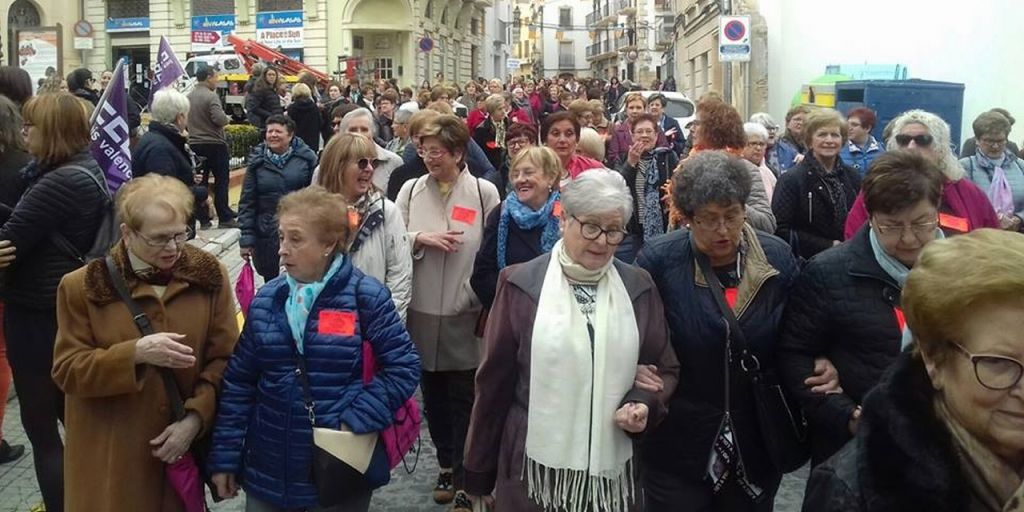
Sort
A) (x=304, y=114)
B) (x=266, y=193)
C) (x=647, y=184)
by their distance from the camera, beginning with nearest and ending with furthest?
(x=647, y=184) → (x=266, y=193) → (x=304, y=114)

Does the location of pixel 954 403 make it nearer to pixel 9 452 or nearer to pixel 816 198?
pixel 816 198

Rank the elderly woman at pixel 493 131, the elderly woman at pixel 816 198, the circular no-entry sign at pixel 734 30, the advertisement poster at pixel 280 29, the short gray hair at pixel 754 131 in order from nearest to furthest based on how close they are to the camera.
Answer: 1. the elderly woman at pixel 816 198
2. the short gray hair at pixel 754 131
3. the elderly woman at pixel 493 131
4. the circular no-entry sign at pixel 734 30
5. the advertisement poster at pixel 280 29

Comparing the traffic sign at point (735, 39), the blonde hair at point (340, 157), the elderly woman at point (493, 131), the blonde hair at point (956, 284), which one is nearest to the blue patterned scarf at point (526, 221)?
the blonde hair at point (340, 157)

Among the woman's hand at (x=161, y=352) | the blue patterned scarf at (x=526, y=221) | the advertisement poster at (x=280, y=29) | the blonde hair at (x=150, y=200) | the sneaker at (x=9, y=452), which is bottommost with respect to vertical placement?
the sneaker at (x=9, y=452)

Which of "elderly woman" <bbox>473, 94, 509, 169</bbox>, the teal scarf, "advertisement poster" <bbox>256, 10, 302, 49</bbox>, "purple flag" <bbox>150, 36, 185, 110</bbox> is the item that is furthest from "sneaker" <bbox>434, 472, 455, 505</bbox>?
"advertisement poster" <bbox>256, 10, 302, 49</bbox>

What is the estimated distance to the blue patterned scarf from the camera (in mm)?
4371

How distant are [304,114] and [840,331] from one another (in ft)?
31.9

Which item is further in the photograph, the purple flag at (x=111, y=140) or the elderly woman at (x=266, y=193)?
the elderly woman at (x=266, y=193)

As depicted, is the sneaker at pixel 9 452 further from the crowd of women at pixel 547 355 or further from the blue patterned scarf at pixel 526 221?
the blue patterned scarf at pixel 526 221

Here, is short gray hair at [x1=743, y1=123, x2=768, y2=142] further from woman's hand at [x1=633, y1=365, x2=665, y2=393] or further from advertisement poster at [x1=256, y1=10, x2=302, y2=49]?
advertisement poster at [x1=256, y1=10, x2=302, y2=49]

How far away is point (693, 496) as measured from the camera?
3.22 metres

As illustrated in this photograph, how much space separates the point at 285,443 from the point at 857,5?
51.6 feet

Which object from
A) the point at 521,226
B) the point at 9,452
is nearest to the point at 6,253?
the point at 9,452

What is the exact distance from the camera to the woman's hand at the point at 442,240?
4.66 metres
